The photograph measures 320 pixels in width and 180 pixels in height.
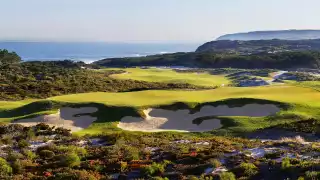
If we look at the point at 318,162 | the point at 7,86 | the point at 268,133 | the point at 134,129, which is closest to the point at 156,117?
the point at 134,129

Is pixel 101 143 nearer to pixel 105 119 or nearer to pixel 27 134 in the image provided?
pixel 27 134

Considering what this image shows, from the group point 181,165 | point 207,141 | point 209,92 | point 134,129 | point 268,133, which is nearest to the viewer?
point 181,165

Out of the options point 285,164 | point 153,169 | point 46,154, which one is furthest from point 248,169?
point 46,154

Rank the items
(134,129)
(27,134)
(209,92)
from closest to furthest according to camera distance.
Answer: (27,134) < (134,129) < (209,92)

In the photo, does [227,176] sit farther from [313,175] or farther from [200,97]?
[200,97]

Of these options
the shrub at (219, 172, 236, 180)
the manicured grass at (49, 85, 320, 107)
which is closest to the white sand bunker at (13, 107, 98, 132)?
the manicured grass at (49, 85, 320, 107)

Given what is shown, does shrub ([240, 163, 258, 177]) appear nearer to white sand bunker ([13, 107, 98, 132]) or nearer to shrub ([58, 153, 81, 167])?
shrub ([58, 153, 81, 167])
